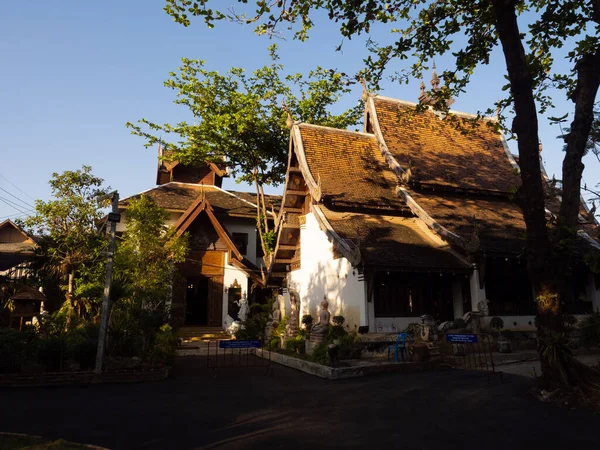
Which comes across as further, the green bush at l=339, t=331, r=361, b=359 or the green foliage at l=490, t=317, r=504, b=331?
the green foliage at l=490, t=317, r=504, b=331

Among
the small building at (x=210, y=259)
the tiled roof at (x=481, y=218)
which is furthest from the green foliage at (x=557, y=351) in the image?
the small building at (x=210, y=259)

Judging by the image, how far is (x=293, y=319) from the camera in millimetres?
16719

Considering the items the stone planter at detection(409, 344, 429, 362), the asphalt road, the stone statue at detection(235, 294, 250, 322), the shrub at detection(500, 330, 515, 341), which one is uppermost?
the stone statue at detection(235, 294, 250, 322)

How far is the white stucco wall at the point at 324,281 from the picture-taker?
1355 centimetres

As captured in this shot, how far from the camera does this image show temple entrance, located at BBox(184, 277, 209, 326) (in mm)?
23969

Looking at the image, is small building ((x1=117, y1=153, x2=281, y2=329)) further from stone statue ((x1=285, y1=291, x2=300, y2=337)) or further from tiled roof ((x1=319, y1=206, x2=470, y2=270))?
tiled roof ((x1=319, y1=206, x2=470, y2=270))

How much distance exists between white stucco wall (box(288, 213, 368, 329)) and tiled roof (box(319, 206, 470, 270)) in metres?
0.92

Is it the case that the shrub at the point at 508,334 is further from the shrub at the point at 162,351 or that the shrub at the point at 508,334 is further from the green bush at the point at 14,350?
the green bush at the point at 14,350

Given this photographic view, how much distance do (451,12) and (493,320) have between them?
9358mm

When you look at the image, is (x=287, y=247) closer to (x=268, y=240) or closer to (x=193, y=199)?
(x=268, y=240)

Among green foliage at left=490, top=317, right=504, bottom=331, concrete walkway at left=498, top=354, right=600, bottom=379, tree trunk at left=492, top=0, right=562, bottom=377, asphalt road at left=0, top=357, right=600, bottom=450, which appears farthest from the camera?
green foliage at left=490, top=317, right=504, bottom=331

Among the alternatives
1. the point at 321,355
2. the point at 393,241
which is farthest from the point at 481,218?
the point at 321,355

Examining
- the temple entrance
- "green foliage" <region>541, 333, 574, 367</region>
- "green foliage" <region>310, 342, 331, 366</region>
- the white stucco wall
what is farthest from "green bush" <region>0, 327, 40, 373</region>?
the temple entrance

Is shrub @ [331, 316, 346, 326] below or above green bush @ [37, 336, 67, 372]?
above
